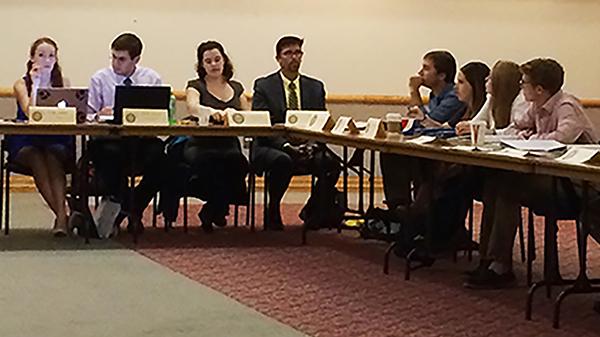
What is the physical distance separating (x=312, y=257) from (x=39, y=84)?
1.81 metres

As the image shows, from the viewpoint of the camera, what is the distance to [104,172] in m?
5.89

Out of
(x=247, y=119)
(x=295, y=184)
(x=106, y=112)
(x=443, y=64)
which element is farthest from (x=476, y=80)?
(x=295, y=184)

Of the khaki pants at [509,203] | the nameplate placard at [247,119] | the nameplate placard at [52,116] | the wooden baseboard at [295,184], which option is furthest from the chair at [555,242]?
the wooden baseboard at [295,184]

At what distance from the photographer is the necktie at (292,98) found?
20.9 feet

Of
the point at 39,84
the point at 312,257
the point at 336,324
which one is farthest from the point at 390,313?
the point at 39,84

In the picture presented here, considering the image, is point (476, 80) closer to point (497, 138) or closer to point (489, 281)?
point (497, 138)

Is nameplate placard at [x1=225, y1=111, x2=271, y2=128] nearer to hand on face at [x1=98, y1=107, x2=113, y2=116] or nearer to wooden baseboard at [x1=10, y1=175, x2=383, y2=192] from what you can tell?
hand on face at [x1=98, y1=107, x2=113, y2=116]

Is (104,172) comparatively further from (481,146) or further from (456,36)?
(456,36)

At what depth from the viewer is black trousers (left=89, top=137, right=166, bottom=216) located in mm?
5848

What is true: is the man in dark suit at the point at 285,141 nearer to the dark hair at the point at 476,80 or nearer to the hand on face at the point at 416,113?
the hand on face at the point at 416,113

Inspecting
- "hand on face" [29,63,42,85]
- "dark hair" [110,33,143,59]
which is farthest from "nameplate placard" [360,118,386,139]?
"hand on face" [29,63,42,85]

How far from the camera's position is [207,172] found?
19.9ft

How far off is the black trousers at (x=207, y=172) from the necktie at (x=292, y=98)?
387mm

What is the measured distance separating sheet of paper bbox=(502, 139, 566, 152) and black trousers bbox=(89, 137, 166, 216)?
2.24 m
